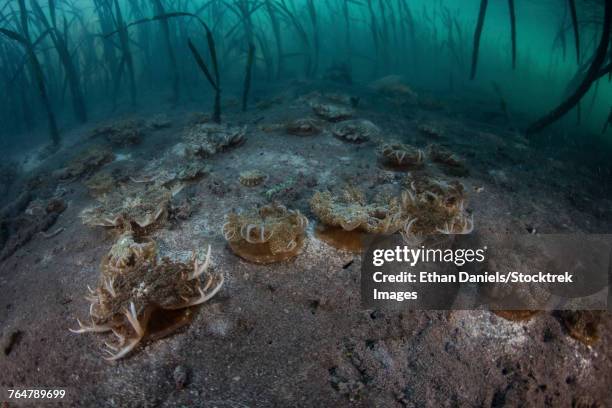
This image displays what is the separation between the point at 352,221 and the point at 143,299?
209 cm

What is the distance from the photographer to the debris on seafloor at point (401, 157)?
547cm

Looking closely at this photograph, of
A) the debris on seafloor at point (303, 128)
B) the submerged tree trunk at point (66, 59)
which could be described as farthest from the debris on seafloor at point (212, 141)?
the submerged tree trunk at point (66, 59)

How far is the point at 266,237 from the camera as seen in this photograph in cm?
342

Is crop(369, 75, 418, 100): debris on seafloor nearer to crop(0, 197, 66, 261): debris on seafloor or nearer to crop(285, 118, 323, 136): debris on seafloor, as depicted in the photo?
crop(285, 118, 323, 136): debris on seafloor

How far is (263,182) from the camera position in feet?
17.0

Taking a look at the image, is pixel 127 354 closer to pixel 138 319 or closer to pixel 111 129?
pixel 138 319

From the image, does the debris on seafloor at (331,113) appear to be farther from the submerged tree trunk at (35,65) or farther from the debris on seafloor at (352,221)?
the submerged tree trunk at (35,65)

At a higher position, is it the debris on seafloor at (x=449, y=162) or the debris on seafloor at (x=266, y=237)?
the debris on seafloor at (x=266, y=237)

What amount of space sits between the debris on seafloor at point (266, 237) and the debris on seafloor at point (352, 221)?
0.28m

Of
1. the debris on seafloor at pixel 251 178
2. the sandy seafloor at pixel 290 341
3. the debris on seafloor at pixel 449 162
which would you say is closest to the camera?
the sandy seafloor at pixel 290 341

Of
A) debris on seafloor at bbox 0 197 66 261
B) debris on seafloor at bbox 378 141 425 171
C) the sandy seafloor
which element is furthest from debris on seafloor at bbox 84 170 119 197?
debris on seafloor at bbox 378 141 425 171

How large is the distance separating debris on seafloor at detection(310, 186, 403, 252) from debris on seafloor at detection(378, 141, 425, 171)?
1.78 metres

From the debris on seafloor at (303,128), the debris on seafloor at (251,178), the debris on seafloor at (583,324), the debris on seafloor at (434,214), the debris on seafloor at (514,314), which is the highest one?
the debris on seafloor at (303,128)

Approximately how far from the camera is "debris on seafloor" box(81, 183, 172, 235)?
13.2 ft
